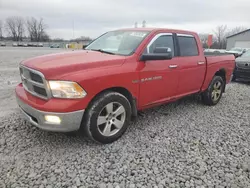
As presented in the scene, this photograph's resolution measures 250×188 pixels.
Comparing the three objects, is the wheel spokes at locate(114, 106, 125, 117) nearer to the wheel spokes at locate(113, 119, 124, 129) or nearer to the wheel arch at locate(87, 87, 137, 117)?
the wheel spokes at locate(113, 119, 124, 129)

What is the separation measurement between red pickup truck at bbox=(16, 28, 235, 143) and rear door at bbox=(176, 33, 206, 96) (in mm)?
20

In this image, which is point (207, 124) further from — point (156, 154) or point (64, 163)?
point (64, 163)

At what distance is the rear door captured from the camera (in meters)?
3.98

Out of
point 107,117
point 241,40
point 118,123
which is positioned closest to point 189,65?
point 118,123

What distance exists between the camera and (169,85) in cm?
377

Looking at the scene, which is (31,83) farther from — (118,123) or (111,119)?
(118,123)

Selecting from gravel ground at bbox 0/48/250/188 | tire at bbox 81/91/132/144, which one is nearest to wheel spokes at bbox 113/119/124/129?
tire at bbox 81/91/132/144

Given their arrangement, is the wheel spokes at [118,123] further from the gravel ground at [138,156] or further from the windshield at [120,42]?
the windshield at [120,42]

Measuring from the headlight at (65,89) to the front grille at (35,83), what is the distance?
111mm

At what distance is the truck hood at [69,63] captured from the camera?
2572mm

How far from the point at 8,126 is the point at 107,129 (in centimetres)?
186

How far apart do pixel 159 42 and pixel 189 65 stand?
0.89m

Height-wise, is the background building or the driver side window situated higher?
the background building

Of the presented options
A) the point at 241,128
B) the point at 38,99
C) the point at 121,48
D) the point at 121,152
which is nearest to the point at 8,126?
the point at 38,99
